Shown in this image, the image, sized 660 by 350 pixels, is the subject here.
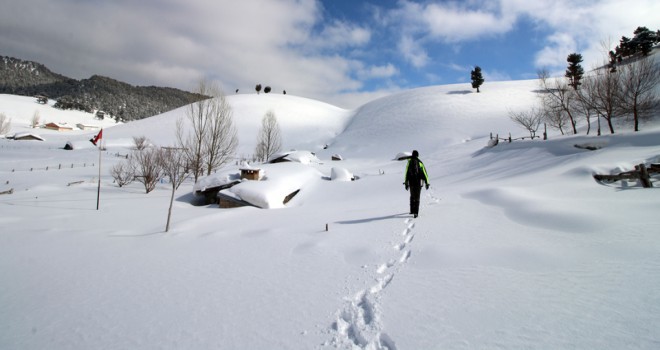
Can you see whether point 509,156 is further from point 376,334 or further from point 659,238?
point 376,334

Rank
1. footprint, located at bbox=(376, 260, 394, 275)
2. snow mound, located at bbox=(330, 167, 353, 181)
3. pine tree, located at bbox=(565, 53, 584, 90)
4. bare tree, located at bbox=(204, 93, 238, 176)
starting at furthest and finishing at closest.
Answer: pine tree, located at bbox=(565, 53, 584, 90) → bare tree, located at bbox=(204, 93, 238, 176) → snow mound, located at bbox=(330, 167, 353, 181) → footprint, located at bbox=(376, 260, 394, 275)

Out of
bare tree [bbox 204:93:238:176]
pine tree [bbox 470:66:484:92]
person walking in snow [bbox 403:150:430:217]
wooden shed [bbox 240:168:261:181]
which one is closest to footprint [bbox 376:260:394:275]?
person walking in snow [bbox 403:150:430:217]

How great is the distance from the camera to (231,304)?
385 cm

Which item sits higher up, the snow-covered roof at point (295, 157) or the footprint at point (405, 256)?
the snow-covered roof at point (295, 157)

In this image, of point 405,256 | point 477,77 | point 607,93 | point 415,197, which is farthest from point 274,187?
point 477,77

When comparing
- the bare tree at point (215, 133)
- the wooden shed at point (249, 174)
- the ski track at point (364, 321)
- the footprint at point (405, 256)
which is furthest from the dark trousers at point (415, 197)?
the bare tree at point (215, 133)

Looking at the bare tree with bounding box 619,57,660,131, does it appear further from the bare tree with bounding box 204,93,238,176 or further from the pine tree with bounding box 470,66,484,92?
the pine tree with bounding box 470,66,484,92

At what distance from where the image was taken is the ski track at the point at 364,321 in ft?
9.19

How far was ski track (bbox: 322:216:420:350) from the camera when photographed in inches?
110

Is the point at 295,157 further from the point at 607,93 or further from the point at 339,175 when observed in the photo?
the point at 607,93

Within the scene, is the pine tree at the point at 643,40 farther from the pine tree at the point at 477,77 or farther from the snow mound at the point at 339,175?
the snow mound at the point at 339,175

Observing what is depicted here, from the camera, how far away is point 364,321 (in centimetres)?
319

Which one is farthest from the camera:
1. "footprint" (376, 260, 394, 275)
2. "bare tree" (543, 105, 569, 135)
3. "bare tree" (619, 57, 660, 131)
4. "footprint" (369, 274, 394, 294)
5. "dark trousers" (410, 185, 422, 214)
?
"bare tree" (543, 105, 569, 135)

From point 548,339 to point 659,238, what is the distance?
3.86 metres
